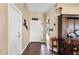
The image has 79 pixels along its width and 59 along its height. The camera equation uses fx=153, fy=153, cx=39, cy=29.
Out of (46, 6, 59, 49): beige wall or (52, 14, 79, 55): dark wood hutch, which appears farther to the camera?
(46, 6, 59, 49): beige wall

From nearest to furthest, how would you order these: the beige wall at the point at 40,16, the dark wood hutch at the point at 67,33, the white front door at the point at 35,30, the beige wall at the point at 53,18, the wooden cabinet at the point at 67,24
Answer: the dark wood hutch at the point at 67,33 < the wooden cabinet at the point at 67,24 < the beige wall at the point at 53,18 < the beige wall at the point at 40,16 < the white front door at the point at 35,30

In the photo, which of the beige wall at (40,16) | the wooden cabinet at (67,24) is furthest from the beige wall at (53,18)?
the beige wall at (40,16)

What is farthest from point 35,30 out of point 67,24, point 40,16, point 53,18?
point 67,24

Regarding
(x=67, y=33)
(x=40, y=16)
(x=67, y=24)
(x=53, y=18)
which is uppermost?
(x=40, y=16)

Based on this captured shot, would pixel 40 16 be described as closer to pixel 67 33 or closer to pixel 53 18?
pixel 53 18

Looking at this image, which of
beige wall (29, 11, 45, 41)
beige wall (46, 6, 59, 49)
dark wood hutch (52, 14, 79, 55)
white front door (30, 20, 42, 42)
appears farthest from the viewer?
white front door (30, 20, 42, 42)

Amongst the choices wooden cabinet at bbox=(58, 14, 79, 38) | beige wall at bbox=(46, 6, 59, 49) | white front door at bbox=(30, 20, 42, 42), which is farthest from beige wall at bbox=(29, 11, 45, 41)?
wooden cabinet at bbox=(58, 14, 79, 38)

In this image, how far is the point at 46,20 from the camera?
5.84 meters

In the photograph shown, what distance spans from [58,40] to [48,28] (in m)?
0.66

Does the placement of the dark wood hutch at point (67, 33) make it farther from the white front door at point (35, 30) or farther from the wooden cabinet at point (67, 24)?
the white front door at point (35, 30)

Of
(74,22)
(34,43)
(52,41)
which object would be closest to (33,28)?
(34,43)

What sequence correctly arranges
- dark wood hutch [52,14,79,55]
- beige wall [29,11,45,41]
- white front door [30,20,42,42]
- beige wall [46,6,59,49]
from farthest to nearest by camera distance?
1. white front door [30,20,42,42]
2. beige wall [29,11,45,41]
3. beige wall [46,6,59,49]
4. dark wood hutch [52,14,79,55]

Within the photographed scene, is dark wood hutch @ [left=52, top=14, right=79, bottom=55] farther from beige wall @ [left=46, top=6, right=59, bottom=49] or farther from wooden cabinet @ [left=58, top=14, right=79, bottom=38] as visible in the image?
beige wall @ [left=46, top=6, right=59, bottom=49]

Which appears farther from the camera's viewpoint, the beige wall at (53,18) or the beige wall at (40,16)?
the beige wall at (40,16)
